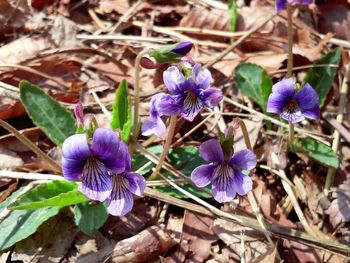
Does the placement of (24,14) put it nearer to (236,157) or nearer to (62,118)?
(62,118)

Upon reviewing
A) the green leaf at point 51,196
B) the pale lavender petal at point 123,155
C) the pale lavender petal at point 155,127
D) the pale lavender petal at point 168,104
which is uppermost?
the pale lavender petal at point 168,104

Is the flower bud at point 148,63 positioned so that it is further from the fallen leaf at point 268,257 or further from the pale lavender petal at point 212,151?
the fallen leaf at point 268,257

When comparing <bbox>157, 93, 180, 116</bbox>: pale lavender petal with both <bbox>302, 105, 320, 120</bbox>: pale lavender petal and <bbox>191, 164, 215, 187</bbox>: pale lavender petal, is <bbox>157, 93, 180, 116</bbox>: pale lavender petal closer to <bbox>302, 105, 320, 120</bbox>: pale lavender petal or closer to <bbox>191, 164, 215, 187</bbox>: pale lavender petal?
<bbox>191, 164, 215, 187</bbox>: pale lavender petal

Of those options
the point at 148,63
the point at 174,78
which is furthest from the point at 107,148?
the point at 148,63

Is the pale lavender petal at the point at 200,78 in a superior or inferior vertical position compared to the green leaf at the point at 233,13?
superior

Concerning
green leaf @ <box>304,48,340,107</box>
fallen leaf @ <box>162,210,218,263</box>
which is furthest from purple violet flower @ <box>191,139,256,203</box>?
green leaf @ <box>304,48,340,107</box>

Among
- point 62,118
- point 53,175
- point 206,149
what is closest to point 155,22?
point 62,118

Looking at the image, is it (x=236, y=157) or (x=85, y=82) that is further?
(x=85, y=82)

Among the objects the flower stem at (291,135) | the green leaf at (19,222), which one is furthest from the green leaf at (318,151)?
the green leaf at (19,222)
